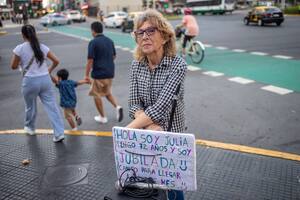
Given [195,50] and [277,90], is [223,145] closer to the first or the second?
[277,90]

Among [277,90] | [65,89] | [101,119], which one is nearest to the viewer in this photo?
[65,89]

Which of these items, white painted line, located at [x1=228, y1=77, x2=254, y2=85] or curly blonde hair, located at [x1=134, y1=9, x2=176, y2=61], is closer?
curly blonde hair, located at [x1=134, y1=9, x2=176, y2=61]

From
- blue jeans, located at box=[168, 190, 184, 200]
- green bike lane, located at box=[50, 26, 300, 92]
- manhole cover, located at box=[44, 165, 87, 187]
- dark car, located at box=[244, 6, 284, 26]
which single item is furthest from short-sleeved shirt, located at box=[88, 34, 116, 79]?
dark car, located at box=[244, 6, 284, 26]

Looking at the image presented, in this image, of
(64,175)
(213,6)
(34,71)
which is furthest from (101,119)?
(213,6)

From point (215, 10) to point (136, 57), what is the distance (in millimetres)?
50248

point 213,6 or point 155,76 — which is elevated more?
point 213,6

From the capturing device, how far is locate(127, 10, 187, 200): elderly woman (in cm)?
253

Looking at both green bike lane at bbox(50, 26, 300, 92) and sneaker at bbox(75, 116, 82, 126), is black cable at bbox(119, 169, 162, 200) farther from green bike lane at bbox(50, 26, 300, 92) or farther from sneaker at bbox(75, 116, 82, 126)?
green bike lane at bbox(50, 26, 300, 92)

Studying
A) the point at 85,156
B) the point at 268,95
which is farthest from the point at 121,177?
the point at 268,95

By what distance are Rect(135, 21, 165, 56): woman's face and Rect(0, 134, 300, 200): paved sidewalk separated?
1698 mm

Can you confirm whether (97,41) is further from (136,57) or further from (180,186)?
(180,186)

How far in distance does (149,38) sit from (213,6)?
165ft

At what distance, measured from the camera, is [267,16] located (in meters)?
26.5

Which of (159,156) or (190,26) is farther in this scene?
(190,26)
